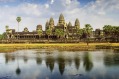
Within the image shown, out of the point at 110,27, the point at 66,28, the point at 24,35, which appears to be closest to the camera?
the point at 110,27

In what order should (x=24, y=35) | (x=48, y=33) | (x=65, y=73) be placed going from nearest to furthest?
1. (x=65, y=73)
2. (x=48, y=33)
3. (x=24, y=35)

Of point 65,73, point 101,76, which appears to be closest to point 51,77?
point 65,73

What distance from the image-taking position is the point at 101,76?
29984 millimetres

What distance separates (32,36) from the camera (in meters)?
148

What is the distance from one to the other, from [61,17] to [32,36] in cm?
2745

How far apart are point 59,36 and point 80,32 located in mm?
13519

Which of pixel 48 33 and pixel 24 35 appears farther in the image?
pixel 24 35

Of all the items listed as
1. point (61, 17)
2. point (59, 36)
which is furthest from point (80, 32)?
point (61, 17)

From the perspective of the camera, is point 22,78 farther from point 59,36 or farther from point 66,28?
point 66,28

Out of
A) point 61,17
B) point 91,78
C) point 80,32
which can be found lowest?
point 91,78

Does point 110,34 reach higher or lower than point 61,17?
lower

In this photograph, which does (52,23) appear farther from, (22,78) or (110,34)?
(22,78)

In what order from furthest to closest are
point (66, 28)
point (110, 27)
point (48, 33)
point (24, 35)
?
point (66, 28) → point (24, 35) → point (48, 33) → point (110, 27)

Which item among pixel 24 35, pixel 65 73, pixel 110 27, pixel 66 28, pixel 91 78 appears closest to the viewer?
pixel 91 78
